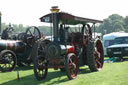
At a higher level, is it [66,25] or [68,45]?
[66,25]

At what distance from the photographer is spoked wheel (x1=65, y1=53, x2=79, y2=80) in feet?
23.7

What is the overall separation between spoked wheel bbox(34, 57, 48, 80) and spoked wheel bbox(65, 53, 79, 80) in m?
0.92

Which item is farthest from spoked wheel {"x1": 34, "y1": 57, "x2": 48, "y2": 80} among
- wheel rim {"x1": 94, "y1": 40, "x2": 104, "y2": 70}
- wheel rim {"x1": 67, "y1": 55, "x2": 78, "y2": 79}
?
wheel rim {"x1": 94, "y1": 40, "x2": 104, "y2": 70}

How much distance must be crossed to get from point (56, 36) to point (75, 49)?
1.49 meters

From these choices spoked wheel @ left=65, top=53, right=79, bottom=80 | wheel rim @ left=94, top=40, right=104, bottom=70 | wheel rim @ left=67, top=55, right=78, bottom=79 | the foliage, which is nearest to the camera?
spoked wheel @ left=65, top=53, right=79, bottom=80

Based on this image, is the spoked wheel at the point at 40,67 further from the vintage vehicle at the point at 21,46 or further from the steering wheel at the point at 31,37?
the steering wheel at the point at 31,37

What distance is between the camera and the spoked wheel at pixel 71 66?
7211 millimetres

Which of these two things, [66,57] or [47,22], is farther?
[47,22]

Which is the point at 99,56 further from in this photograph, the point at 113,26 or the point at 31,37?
the point at 113,26

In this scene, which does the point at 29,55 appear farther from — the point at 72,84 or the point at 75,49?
the point at 72,84

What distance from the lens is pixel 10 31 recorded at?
13547 mm

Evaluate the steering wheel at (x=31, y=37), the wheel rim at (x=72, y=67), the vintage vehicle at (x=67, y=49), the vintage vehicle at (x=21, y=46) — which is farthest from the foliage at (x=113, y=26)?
the wheel rim at (x=72, y=67)

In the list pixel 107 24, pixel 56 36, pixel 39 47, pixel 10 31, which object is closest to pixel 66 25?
pixel 56 36

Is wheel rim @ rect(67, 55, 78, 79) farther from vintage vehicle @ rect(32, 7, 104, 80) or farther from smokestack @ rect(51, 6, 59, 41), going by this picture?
smokestack @ rect(51, 6, 59, 41)
